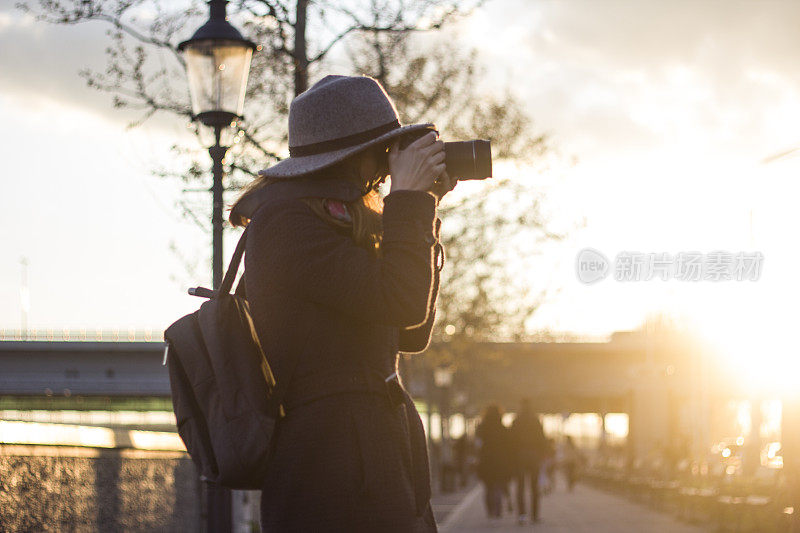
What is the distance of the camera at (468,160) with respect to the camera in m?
3.01

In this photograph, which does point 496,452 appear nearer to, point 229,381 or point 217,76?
point 217,76

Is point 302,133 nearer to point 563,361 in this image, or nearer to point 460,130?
point 460,130

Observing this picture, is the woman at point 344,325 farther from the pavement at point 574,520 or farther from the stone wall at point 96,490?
the pavement at point 574,520

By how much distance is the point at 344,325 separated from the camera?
278 centimetres

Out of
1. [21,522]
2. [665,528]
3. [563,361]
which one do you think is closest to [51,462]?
[21,522]

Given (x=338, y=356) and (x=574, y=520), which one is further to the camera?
(x=574, y=520)

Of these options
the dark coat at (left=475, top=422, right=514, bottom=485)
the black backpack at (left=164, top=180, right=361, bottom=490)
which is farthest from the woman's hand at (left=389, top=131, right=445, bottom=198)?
the dark coat at (left=475, top=422, right=514, bottom=485)

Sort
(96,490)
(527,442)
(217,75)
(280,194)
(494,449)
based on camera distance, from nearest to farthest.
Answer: (280,194)
(96,490)
(217,75)
(527,442)
(494,449)

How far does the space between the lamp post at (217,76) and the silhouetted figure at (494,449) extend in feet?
38.2

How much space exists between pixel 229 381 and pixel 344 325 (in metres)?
0.26

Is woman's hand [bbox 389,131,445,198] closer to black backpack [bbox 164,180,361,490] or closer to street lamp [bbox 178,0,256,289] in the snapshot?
black backpack [bbox 164,180,361,490]

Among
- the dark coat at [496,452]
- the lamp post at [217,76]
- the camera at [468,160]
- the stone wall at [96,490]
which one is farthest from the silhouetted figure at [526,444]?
the camera at [468,160]

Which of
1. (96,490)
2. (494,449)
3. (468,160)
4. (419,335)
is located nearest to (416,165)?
(468,160)

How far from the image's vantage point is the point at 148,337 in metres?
62.4
